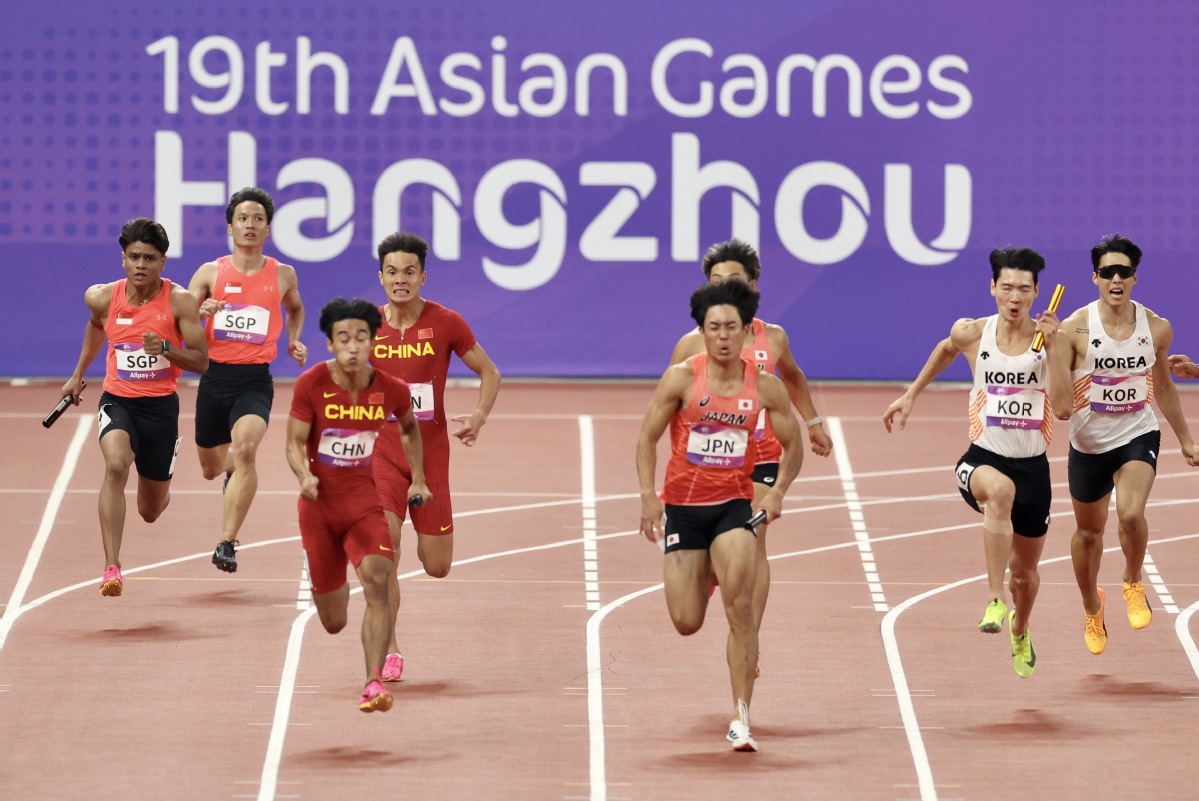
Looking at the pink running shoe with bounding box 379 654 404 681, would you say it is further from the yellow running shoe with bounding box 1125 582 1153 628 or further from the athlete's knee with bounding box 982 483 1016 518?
the yellow running shoe with bounding box 1125 582 1153 628

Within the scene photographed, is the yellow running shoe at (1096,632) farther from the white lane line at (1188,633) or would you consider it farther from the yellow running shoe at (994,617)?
the yellow running shoe at (994,617)

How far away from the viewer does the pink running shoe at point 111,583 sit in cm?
995

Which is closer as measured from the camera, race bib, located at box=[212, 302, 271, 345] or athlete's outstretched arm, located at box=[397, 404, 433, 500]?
athlete's outstretched arm, located at box=[397, 404, 433, 500]

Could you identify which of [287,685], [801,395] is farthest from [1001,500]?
[287,685]

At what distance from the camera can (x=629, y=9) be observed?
17.6m

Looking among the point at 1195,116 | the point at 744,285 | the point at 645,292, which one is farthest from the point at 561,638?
the point at 1195,116

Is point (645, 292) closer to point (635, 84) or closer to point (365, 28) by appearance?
point (635, 84)

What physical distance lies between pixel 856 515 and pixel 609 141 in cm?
558

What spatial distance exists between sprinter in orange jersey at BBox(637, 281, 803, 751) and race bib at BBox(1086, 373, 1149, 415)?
2065 millimetres

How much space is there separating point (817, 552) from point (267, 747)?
15.8 ft

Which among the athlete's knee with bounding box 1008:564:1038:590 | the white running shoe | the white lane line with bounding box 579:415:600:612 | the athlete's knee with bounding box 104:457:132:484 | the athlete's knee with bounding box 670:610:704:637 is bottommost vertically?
the white lane line with bounding box 579:415:600:612

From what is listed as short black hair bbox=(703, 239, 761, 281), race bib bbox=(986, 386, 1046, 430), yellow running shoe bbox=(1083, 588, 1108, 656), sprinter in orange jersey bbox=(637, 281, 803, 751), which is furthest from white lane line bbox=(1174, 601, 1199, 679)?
short black hair bbox=(703, 239, 761, 281)

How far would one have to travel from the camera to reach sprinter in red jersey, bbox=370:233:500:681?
30.6 feet

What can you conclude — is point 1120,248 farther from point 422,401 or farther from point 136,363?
point 136,363
